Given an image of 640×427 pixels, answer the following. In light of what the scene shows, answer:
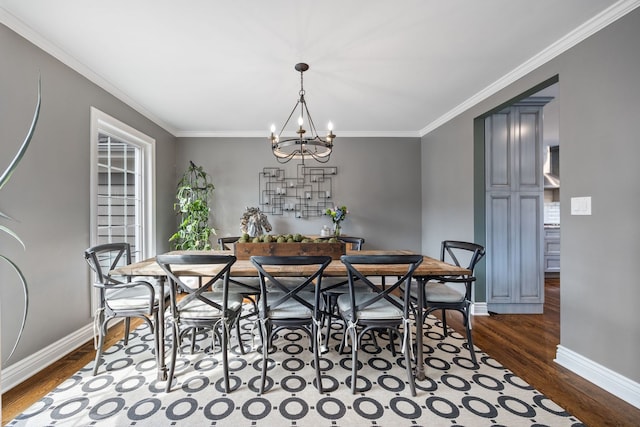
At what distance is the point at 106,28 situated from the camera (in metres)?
1.92

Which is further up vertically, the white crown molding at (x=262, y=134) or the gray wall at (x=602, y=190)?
the white crown molding at (x=262, y=134)

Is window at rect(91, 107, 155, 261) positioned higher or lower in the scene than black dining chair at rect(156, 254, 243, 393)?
higher

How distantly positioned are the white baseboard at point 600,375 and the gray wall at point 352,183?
246cm

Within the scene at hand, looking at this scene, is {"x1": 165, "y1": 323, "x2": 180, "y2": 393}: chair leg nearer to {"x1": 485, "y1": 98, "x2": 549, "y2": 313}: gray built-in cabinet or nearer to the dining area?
the dining area

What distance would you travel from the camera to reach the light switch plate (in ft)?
6.34

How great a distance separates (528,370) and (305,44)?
301 centimetres

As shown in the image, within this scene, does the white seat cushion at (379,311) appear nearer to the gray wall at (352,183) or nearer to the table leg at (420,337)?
the table leg at (420,337)

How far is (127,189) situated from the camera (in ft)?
11.3

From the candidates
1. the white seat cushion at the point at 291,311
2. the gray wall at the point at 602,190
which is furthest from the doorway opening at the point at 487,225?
the white seat cushion at the point at 291,311

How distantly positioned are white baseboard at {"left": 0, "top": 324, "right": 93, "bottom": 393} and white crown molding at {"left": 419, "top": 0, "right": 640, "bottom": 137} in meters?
4.48

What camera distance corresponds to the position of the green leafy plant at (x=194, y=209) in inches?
151

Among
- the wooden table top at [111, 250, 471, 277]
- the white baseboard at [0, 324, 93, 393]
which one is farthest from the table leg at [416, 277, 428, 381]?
the white baseboard at [0, 324, 93, 393]

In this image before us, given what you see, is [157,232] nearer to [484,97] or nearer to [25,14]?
[25,14]

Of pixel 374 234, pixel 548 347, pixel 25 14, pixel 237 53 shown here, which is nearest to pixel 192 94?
pixel 237 53
